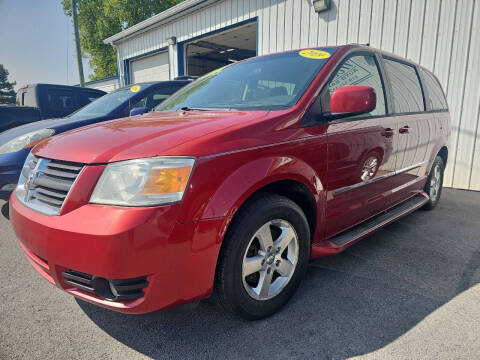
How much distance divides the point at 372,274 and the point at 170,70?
399 inches

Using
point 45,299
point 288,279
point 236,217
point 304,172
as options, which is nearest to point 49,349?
point 45,299

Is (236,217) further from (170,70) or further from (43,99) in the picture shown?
(170,70)

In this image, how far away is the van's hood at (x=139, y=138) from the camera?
1.56 metres

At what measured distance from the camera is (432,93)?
380cm

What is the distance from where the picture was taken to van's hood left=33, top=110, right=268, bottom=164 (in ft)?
5.12

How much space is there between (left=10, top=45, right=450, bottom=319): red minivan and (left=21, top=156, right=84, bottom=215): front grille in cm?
1

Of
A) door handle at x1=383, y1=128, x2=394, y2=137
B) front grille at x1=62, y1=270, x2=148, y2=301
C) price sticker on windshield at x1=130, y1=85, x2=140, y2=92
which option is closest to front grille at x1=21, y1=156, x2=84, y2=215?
front grille at x1=62, y1=270, x2=148, y2=301

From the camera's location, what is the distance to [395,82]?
2990 mm

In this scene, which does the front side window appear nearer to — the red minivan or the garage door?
the red minivan

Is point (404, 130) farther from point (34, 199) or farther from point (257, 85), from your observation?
point (34, 199)

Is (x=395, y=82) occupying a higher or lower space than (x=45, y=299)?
higher

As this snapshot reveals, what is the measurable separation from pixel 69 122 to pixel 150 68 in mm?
9070

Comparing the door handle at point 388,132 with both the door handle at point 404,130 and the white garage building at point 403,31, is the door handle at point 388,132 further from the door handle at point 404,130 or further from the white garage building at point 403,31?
the white garage building at point 403,31

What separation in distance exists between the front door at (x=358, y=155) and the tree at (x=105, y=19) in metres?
27.7
